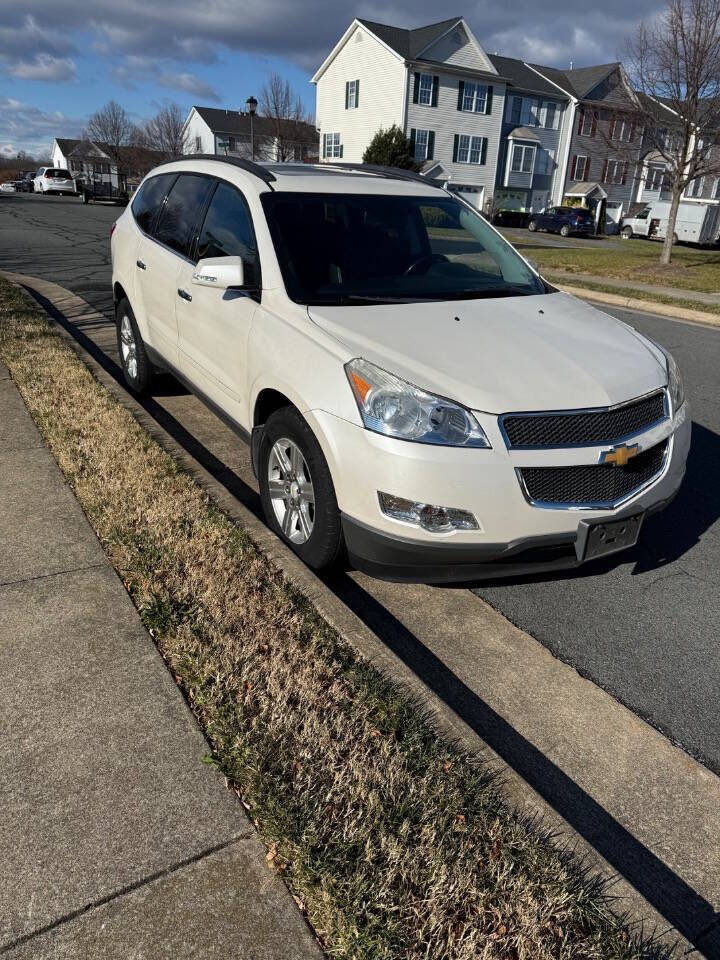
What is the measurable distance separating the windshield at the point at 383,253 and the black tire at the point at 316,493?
2.10 feet

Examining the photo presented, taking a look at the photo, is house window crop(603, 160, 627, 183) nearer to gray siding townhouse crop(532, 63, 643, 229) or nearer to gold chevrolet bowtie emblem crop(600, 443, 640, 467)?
gray siding townhouse crop(532, 63, 643, 229)

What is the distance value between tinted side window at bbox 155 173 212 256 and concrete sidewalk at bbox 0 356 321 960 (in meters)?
2.66

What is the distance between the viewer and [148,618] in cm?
305

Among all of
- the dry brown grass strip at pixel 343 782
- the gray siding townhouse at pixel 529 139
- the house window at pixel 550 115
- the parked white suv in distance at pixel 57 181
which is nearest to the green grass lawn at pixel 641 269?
the dry brown grass strip at pixel 343 782

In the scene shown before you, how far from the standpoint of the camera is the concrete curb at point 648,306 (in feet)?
39.1

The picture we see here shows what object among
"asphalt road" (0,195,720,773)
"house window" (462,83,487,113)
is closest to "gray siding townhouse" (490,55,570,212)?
"house window" (462,83,487,113)

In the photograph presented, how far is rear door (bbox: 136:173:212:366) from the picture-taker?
4.84m

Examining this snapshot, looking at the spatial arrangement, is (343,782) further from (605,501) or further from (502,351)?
(502,351)

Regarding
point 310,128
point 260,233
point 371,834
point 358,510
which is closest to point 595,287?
point 260,233

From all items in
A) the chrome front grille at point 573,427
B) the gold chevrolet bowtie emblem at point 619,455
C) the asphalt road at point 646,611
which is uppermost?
the chrome front grille at point 573,427

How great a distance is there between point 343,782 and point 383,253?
2.96 meters

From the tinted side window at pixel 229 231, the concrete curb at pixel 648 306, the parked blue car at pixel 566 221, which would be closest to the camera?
the tinted side window at pixel 229 231

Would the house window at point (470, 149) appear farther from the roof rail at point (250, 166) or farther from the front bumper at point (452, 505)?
the front bumper at point (452, 505)

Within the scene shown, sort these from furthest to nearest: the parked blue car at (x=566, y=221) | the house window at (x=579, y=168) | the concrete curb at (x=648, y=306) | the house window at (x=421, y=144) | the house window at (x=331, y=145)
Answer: the house window at (x=579, y=168), the house window at (x=331, y=145), the house window at (x=421, y=144), the parked blue car at (x=566, y=221), the concrete curb at (x=648, y=306)
